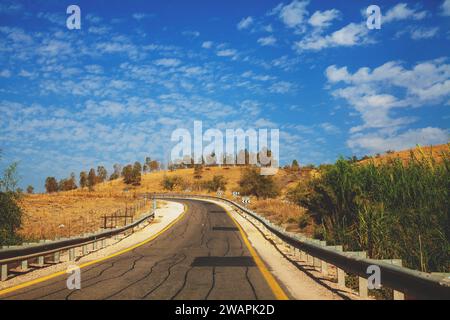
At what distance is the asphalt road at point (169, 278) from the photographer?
716cm

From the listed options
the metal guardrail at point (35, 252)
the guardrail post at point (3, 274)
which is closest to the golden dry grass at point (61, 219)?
the metal guardrail at point (35, 252)

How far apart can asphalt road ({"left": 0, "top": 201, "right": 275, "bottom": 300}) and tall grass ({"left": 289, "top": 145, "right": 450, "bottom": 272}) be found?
2.73 m

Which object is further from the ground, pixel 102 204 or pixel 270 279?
pixel 270 279

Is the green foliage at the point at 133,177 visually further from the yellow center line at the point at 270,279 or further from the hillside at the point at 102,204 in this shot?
the yellow center line at the point at 270,279

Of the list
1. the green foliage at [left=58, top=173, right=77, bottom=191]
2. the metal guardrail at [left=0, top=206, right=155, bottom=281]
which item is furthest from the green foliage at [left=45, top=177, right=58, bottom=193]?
the metal guardrail at [left=0, top=206, right=155, bottom=281]

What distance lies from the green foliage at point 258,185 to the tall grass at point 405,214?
38.1 meters

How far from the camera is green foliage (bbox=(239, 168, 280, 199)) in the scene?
52.2m

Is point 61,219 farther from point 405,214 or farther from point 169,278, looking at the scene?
point 405,214

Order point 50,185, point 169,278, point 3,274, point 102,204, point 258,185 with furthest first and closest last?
point 50,185 → point 258,185 → point 102,204 → point 3,274 → point 169,278

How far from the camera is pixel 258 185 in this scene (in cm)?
5209

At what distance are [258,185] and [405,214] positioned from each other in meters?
42.4

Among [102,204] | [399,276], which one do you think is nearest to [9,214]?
[399,276]
